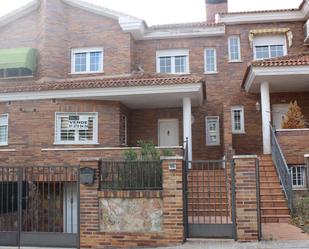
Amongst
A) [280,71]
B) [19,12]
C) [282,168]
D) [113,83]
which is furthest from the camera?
[19,12]

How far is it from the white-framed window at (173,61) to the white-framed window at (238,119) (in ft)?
11.7

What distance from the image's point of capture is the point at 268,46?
2288 cm

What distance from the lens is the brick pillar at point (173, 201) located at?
1045cm

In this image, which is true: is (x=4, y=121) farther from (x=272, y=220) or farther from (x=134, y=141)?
(x=272, y=220)

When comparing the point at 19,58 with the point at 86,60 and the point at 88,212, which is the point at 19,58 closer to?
the point at 86,60

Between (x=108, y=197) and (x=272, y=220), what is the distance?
5.65 meters

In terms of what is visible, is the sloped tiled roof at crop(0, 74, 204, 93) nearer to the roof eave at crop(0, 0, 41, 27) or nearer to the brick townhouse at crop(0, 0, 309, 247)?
the brick townhouse at crop(0, 0, 309, 247)

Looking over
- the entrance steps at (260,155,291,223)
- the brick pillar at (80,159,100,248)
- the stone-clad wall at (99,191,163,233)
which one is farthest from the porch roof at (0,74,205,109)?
the stone-clad wall at (99,191,163,233)

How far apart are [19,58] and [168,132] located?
339 inches

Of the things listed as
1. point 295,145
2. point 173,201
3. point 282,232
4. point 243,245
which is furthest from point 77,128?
point 243,245

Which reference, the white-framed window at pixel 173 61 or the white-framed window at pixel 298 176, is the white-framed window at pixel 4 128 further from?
the white-framed window at pixel 298 176

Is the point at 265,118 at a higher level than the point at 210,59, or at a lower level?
lower

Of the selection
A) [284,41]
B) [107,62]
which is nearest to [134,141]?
[107,62]

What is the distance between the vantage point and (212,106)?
74.1 feet
